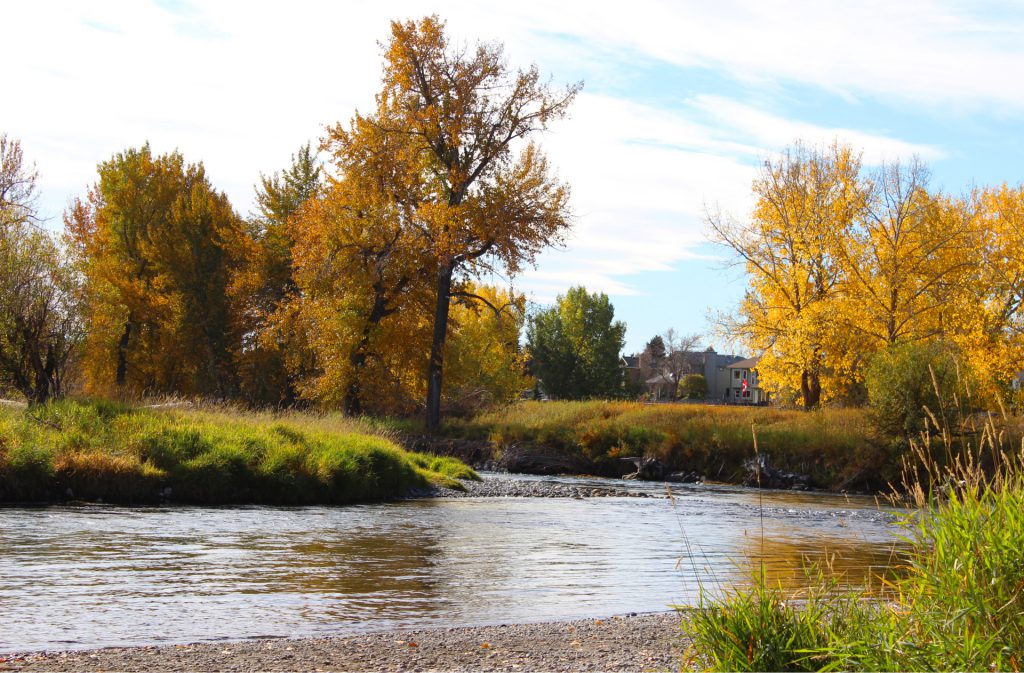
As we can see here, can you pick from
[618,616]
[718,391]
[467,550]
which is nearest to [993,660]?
[618,616]

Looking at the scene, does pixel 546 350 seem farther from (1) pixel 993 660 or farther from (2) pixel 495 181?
(1) pixel 993 660

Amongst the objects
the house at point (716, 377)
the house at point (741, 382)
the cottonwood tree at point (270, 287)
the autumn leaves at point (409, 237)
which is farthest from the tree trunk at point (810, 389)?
the house at point (716, 377)

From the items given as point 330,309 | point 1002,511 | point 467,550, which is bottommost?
point 467,550

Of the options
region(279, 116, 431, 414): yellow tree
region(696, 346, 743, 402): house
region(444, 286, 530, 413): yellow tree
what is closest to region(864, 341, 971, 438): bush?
region(444, 286, 530, 413): yellow tree

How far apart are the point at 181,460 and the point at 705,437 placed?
781 inches

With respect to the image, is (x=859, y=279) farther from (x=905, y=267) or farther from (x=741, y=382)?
(x=741, y=382)

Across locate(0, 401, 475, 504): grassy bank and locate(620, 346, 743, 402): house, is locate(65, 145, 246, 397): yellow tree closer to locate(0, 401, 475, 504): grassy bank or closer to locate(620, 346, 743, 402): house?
locate(0, 401, 475, 504): grassy bank

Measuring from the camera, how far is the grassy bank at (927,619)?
17.4ft

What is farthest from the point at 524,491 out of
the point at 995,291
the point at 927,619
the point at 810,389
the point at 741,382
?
the point at 741,382

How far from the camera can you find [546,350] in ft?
271

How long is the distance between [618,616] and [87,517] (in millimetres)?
9682

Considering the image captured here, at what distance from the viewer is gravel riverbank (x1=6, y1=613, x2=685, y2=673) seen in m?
7.00

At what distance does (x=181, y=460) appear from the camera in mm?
18750

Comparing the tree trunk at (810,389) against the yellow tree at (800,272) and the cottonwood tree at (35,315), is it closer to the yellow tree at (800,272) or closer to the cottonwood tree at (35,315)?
the yellow tree at (800,272)
